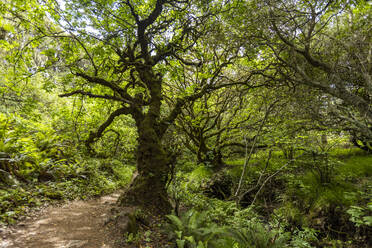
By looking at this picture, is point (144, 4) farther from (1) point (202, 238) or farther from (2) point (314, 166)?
(2) point (314, 166)

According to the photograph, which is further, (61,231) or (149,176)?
(149,176)

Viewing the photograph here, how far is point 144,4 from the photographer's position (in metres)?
5.37

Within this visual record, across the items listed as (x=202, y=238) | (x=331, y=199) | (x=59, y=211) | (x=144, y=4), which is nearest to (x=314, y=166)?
(x=331, y=199)

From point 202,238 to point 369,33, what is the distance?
287 inches

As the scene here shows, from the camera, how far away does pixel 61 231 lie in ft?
14.4

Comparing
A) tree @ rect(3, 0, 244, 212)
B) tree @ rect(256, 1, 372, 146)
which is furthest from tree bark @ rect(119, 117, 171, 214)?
tree @ rect(256, 1, 372, 146)

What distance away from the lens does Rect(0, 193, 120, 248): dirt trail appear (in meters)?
3.76

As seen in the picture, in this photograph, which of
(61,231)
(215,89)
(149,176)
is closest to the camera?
(61,231)

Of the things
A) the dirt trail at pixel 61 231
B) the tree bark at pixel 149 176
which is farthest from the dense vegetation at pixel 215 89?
the dirt trail at pixel 61 231

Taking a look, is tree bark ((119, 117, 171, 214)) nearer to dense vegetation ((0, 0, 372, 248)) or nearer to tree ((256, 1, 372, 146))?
dense vegetation ((0, 0, 372, 248))

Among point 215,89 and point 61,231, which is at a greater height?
point 215,89

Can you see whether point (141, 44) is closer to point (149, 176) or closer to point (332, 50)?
point (149, 176)

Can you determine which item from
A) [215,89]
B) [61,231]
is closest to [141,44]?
[215,89]

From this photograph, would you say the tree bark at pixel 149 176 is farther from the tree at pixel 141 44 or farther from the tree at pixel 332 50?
A: the tree at pixel 332 50
